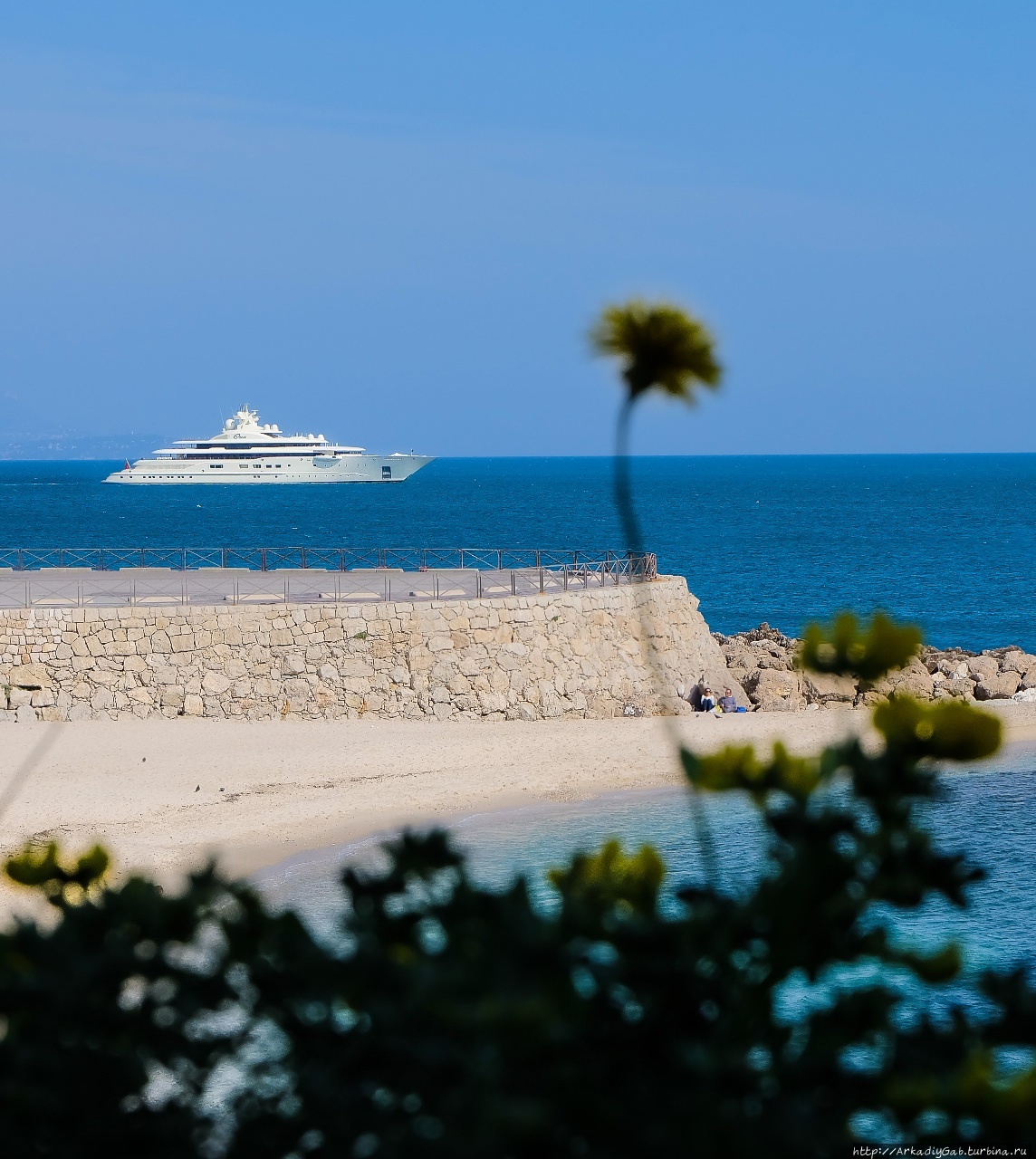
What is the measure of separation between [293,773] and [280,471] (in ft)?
340

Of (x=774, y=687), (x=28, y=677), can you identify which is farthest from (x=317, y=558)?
(x=774, y=687)

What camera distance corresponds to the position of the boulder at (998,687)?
22.8 meters

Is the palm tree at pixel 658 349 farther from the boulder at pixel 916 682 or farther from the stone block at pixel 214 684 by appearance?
the boulder at pixel 916 682

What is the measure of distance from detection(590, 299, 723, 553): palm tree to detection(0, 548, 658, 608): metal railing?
15.3 metres

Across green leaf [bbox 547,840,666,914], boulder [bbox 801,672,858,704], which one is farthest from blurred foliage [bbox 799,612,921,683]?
boulder [bbox 801,672,858,704]

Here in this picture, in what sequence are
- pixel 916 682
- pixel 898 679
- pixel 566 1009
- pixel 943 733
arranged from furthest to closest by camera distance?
pixel 916 682 < pixel 898 679 < pixel 943 733 < pixel 566 1009

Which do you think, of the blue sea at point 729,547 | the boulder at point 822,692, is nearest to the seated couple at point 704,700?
the boulder at point 822,692

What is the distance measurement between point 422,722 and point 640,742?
2911 mm

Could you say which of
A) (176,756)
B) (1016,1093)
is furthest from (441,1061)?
(176,756)

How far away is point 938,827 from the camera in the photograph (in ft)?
49.5

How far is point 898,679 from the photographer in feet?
77.2

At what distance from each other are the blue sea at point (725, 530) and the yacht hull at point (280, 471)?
1483 mm

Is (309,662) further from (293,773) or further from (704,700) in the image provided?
(704,700)

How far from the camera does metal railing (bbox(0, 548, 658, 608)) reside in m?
19.7
